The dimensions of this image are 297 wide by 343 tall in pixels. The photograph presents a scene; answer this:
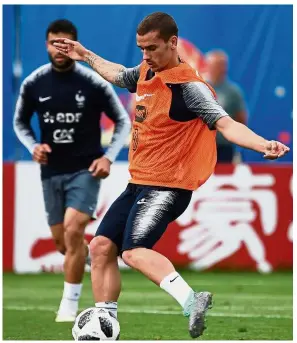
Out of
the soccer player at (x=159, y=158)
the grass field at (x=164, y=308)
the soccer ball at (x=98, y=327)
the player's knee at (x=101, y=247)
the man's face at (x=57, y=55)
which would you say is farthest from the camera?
the man's face at (x=57, y=55)

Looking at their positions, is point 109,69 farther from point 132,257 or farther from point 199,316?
point 199,316

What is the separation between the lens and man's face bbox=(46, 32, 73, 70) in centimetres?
1146

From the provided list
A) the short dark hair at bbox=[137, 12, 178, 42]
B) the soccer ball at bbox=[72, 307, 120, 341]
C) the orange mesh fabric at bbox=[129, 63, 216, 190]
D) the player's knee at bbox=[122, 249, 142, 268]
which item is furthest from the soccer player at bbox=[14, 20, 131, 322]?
the short dark hair at bbox=[137, 12, 178, 42]

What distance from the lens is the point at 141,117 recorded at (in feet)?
29.2

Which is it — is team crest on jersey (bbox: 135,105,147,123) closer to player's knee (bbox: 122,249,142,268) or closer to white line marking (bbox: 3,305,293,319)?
player's knee (bbox: 122,249,142,268)

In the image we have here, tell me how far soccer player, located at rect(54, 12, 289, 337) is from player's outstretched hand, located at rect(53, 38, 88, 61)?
83 cm

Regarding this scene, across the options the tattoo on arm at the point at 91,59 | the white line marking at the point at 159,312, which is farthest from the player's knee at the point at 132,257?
the white line marking at the point at 159,312

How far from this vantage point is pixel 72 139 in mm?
11844

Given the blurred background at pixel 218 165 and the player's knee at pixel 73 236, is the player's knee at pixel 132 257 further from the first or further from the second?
the blurred background at pixel 218 165

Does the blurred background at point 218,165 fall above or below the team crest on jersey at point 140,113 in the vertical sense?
below

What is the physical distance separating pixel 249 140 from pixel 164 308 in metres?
4.65

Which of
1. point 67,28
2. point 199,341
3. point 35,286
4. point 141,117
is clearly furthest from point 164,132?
point 35,286

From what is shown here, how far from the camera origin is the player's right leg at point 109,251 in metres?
8.91

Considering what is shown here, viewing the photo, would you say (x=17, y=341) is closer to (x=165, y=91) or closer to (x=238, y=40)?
(x=165, y=91)
